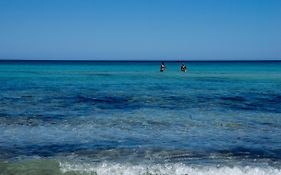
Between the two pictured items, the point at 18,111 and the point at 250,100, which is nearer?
the point at 18,111

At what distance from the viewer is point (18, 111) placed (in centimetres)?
1927

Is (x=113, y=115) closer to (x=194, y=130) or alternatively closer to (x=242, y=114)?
(x=194, y=130)

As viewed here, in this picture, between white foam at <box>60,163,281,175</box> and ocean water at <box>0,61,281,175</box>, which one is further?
ocean water at <box>0,61,281,175</box>

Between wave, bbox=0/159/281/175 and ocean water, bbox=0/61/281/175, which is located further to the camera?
ocean water, bbox=0/61/281/175

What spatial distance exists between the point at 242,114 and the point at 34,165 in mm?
11754

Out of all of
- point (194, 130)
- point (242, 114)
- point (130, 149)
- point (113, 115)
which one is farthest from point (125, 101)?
point (130, 149)

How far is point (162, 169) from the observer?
9.95 m

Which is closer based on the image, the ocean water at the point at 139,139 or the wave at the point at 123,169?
the wave at the point at 123,169

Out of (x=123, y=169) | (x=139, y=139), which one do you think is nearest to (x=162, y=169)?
(x=123, y=169)

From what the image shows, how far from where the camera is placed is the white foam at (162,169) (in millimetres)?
9703

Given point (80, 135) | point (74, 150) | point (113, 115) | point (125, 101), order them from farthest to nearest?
point (125, 101)
point (113, 115)
point (80, 135)
point (74, 150)

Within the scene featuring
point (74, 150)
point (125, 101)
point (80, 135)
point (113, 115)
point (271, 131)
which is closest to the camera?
point (74, 150)

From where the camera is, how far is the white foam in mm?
9703

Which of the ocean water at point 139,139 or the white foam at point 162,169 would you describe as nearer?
the white foam at point 162,169
